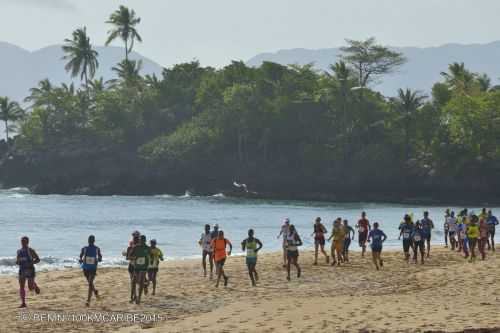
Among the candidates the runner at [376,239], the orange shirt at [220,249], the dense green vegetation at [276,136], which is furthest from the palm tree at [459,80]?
the orange shirt at [220,249]

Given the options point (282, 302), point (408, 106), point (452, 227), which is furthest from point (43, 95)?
point (282, 302)

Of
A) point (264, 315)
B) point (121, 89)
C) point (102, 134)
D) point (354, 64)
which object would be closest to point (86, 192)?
point (102, 134)

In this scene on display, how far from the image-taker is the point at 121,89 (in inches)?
4247

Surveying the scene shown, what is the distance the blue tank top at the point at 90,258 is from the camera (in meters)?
18.8

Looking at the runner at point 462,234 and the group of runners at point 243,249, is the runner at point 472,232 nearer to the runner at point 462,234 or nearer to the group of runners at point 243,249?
the group of runners at point 243,249

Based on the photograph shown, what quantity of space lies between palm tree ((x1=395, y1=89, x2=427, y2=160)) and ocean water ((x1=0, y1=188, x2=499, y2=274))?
13658mm

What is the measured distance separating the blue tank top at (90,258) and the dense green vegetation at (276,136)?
69031 millimetres

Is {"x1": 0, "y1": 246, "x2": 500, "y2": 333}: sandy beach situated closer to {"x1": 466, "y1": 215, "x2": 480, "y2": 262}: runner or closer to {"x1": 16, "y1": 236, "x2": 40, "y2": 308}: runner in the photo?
{"x1": 16, "y1": 236, "x2": 40, "y2": 308}: runner

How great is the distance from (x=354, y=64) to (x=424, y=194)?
1970 cm

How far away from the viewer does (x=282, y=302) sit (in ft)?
60.0

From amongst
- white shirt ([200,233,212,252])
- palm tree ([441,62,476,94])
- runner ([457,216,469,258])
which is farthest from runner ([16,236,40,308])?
palm tree ([441,62,476,94])

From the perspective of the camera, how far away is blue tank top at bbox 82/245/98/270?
18.8 meters

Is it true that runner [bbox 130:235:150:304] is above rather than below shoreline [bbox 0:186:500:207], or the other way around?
below

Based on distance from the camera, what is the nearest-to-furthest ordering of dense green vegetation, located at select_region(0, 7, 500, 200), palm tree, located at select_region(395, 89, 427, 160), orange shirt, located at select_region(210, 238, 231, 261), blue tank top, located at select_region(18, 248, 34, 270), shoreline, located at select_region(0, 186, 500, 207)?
blue tank top, located at select_region(18, 248, 34, 270) → orange shirt, located at select_region(210, 238, 231, 261) → shoreline, located at select_region(0, 186, 500, 207) → dense green vegetation, located at select_region(0, 7, 500, 200) → palm tree, located at select_region(395, 89, 427, 160)
